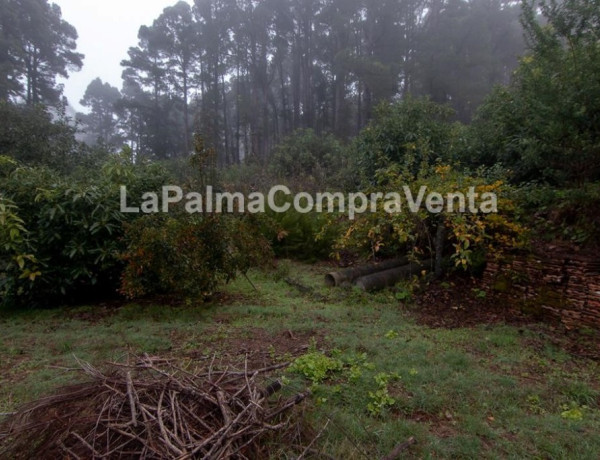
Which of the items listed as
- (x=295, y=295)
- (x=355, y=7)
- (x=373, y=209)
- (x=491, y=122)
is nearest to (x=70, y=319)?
(x=295, y=295)

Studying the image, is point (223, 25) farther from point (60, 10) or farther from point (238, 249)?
point (238, 249)

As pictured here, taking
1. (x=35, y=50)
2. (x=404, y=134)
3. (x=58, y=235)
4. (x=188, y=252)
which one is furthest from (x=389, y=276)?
(x=35, y=50)

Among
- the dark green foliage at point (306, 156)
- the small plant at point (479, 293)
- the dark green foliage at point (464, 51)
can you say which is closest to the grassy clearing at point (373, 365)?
the small plant at point (479, 293)

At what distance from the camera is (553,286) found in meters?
4.24

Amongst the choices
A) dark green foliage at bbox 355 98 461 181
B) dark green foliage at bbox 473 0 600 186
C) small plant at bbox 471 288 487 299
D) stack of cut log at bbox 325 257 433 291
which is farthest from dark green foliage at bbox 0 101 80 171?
dark green foliage at bbox 473 0 600 186

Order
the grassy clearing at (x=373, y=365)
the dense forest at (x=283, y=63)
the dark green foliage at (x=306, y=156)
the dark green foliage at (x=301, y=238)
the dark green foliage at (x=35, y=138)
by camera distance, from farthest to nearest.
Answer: the dense forest at (x=283, y=63)
the dark green foliage at (x=306, y=156)
the dark green foliage at (x=35, y=138)
the dark green foliage at (x=301, y=238)
the grassy clearing at (x=373, y=365)

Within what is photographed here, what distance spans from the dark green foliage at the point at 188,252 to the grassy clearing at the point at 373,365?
375mm

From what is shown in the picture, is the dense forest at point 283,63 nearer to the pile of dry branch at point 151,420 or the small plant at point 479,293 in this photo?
the small plant at point 479,293

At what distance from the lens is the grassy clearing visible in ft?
7.24

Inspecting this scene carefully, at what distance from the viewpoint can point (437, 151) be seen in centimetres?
792

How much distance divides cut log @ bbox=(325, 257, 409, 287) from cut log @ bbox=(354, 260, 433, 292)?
137 millimetres

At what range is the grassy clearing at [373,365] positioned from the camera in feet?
7.24

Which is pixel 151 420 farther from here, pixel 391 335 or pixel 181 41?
pixel 181 41

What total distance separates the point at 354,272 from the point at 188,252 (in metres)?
2.43
